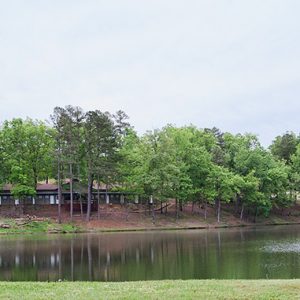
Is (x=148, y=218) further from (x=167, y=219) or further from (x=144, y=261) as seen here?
(x=144, y=261)

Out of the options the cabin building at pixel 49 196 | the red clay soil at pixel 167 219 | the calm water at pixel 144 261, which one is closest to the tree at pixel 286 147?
the red clay soil at pixel 167 219

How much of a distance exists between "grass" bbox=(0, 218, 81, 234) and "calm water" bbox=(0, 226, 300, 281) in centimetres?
1402

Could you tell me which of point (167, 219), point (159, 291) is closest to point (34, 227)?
point (167, 219)

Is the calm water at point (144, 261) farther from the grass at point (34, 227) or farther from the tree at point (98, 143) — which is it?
the tree at point (98, 143)

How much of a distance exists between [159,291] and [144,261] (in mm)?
14760

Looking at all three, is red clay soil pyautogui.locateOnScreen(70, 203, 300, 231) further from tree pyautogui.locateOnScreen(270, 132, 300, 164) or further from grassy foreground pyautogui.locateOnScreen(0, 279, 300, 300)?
grassy foreground pyautogui.locateOnScreen(0, 279, 300, 300)

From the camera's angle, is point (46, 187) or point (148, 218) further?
point (46, 187)

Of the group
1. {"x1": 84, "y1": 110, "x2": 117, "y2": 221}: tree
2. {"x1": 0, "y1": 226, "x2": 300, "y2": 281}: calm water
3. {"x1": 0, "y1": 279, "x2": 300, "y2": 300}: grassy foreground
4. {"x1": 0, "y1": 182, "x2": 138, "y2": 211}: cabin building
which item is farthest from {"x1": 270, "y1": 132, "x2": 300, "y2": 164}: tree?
{"x1": 0, "y1": 279, "x2": 300, "y2": 300}: grassy foreground

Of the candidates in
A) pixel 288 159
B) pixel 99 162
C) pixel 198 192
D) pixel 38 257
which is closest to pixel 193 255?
pixel 38 257

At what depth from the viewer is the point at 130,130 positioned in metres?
83.5

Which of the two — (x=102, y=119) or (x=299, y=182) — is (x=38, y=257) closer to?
(x=102, y=119)

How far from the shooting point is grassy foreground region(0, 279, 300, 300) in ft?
46.4

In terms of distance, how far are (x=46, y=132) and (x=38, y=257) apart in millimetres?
36289

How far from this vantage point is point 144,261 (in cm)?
2994
